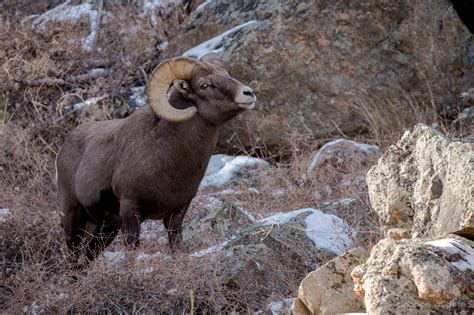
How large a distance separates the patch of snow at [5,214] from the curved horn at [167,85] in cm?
161

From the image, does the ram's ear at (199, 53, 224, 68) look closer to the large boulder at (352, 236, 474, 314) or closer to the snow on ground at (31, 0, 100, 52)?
the large boulder at (352, 236, 474, 314)

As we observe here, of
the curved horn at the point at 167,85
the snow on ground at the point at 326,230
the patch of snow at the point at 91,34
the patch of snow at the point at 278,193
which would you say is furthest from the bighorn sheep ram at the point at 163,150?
the patch of snow at the point at 91,34

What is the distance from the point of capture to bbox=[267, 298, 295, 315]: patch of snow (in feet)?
20.7

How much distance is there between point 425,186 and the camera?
4.91m

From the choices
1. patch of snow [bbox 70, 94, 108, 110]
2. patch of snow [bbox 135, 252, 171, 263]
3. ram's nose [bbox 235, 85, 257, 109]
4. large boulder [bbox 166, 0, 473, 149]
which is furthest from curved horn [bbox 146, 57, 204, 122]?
patch of snow [bbox 70, 94, 108, 110]

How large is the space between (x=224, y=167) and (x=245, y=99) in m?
3.56

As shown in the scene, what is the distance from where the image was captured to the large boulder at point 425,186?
461cm

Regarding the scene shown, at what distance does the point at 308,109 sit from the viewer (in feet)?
38.4

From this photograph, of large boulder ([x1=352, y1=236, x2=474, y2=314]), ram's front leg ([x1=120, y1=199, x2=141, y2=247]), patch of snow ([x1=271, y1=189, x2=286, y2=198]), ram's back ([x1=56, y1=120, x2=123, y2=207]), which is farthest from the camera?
patch of snow ([x1=271, y1=189, x2=286, y2=198])

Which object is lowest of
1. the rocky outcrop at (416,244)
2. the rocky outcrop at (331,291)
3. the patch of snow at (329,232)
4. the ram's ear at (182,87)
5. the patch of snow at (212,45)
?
the patch of snow at (212,45)

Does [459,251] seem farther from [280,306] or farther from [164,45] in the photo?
[164,45]

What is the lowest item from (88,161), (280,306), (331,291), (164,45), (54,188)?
(54,188)

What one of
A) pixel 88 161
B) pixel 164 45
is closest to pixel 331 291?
pixel 88 161

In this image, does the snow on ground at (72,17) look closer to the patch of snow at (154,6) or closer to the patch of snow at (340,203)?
the patch of snow at (154,6)
